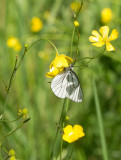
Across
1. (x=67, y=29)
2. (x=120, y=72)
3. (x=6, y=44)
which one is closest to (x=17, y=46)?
(x=6, y=44)

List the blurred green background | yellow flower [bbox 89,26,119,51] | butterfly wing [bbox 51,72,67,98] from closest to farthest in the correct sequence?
butterfly wing [bbox 51,72,67,98] < yellow flower [bbox 89,26,119,51] < the blurred green background

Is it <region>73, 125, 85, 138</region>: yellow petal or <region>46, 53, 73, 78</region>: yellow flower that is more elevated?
<region>46, 53, 73, 78</region>: yellow flower

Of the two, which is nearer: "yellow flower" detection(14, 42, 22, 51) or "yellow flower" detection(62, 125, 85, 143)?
"yellow flower" detection(62, 125, 85, 143)

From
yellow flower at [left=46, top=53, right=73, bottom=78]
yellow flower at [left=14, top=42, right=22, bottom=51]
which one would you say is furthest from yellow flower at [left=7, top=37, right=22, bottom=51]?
yellow flower at [left=46, top=53, right=73, bottom=78]

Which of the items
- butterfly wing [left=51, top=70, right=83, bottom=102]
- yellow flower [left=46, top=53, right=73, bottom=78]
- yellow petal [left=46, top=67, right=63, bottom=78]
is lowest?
butterfly wing [left=51, top=70, right=83, bottom=102]

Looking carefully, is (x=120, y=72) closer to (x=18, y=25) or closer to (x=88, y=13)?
(x=88, y=13)

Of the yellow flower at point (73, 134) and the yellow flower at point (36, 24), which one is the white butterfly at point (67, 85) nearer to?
the yellow flower at point (73, 134)

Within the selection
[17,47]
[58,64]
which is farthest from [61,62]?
[17,47]

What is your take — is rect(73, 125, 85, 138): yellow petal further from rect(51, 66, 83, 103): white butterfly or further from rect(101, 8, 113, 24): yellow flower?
rect(101, 8, 113, 24): yellow flower
